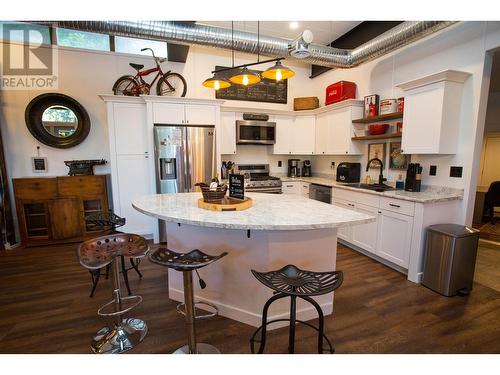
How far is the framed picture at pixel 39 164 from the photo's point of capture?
394cm

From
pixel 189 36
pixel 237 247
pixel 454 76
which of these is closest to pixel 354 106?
pixel 454 76

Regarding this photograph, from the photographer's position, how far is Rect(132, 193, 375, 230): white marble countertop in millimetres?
1564

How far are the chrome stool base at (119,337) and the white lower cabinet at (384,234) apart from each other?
100.0 inches

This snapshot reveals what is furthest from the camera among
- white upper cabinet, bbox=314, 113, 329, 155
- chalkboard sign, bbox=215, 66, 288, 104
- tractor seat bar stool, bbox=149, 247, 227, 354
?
chalkboard sign, bbox=215, 66, 288, 104

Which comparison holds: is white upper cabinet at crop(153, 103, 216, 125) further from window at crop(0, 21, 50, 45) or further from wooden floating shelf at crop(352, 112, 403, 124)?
wooden floating shelf at crop(352, 112, 403, 124)

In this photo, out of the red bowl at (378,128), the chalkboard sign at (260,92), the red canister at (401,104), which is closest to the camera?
the red canister at (401,104)

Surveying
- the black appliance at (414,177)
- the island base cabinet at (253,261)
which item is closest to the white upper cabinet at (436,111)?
the black appliance at (414,177)

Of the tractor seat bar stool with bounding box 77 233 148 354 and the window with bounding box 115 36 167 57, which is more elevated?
the window with bounding box 115 36 167 57

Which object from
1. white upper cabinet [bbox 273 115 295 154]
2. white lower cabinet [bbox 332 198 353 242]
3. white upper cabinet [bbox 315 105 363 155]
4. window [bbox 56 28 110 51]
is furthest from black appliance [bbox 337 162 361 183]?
window [bbox 56 28 110 51]

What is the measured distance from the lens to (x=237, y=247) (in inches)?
77.7

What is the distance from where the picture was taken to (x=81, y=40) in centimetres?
401

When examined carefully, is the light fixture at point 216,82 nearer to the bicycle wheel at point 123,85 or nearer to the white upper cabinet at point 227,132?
the white upper cabinet at point 227,132

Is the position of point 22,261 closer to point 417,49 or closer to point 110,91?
point 110,91

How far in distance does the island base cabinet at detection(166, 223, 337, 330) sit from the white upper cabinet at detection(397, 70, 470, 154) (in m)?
1.84
